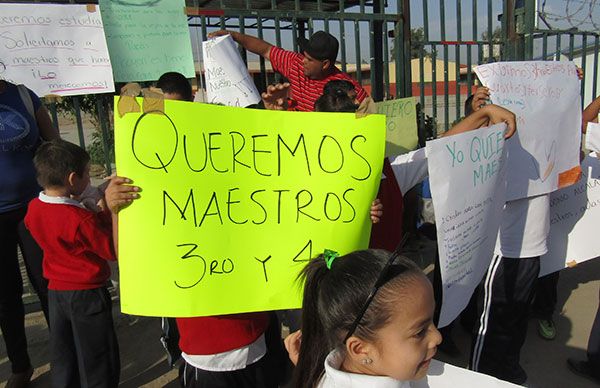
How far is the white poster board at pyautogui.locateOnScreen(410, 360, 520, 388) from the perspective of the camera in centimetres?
128

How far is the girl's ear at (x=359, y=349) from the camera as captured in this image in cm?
121

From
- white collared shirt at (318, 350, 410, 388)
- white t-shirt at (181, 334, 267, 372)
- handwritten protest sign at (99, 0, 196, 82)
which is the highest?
handwritten protest sign at (99, 0, 196, 82)

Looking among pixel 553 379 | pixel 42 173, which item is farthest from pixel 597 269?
pixel 42 173

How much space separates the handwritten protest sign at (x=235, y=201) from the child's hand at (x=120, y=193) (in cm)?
2

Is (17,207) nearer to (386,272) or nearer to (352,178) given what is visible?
(352,178)

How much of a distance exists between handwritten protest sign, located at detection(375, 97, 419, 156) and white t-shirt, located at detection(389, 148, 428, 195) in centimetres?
67

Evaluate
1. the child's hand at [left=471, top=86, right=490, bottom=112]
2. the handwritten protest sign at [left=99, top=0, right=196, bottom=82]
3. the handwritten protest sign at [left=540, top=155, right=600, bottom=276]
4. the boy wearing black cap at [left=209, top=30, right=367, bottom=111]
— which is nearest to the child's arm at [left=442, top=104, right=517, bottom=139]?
the child's hand at [left=471, top=86, right=490, bottom=112]

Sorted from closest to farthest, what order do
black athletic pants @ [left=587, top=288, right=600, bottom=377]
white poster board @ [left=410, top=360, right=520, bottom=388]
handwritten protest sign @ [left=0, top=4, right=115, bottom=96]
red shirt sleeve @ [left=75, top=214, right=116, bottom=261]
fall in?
white poster board @ [left=410, top=360, right=520, bottom=388] → red shirt sleeve @ [left=75, top=214, right=116, bottom=261] → black athletic pants @ [left=587, top=288, right=600, bottom=377] → handwritten protest sign @ [left=0, top=4, right=115, bottom=96]

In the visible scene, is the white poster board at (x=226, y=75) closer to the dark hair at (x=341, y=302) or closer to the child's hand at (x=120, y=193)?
the child's hand at (x=120, y=193)

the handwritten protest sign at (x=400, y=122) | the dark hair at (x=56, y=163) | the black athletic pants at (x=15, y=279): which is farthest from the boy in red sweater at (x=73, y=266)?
the handwritten protest sign at (x=400, y=122)

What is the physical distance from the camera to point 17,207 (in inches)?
107

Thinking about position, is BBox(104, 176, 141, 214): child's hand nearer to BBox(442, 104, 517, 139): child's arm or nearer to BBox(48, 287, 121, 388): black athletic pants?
BBox(48, 287, 121, 388): black athletic pants

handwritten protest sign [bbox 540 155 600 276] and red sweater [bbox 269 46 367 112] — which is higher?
red sweater [bbox 269 46 367 112]

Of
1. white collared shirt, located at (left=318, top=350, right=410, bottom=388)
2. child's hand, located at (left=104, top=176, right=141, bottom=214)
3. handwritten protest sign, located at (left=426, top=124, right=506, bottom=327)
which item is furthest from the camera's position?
handwritten protest sign, located at (left=426, top=124, right=506, bottom=327)
